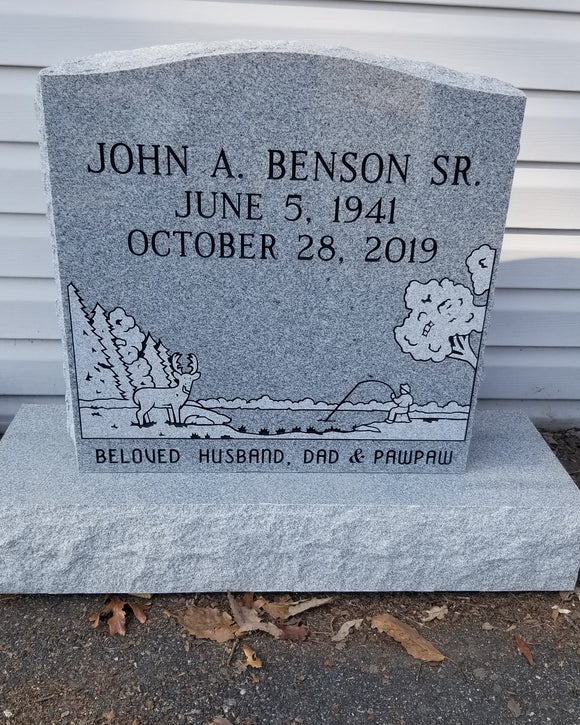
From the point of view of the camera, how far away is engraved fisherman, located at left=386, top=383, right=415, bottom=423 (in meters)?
2.54

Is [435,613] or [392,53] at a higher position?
[392,53]

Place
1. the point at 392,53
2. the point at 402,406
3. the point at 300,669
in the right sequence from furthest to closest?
the point at 392,53, the point at 402,406, the point at 300,669

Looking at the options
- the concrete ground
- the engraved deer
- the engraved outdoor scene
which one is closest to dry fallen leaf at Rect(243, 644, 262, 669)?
the concrete ground

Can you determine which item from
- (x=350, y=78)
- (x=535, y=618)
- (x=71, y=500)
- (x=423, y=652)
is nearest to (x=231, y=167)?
(x=350, y=78)

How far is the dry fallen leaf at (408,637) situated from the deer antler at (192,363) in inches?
42.9

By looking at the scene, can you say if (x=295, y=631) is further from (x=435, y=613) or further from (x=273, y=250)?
(x=273, y=250)

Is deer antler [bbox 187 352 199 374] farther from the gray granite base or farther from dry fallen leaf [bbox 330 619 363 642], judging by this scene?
dry fallen leaf [bbox 330 619 363 642]

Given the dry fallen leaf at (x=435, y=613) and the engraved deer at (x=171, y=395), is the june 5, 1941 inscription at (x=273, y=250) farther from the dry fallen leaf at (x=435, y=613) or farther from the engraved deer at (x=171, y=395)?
the dry fallen leaf at (x=435, y=613)

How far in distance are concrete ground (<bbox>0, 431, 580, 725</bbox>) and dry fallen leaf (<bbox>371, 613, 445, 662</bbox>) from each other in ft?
0.07

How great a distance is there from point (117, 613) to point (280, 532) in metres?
0.63

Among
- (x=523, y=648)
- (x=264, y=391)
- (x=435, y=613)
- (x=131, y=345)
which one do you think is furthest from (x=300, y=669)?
(x=131, y=345)

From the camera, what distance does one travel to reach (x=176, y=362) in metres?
2.46

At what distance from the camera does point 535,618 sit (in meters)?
2.47

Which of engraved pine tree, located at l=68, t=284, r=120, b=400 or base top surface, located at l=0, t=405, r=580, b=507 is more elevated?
engraved pine tree, located at l=68, t=284, r=120, b=400
